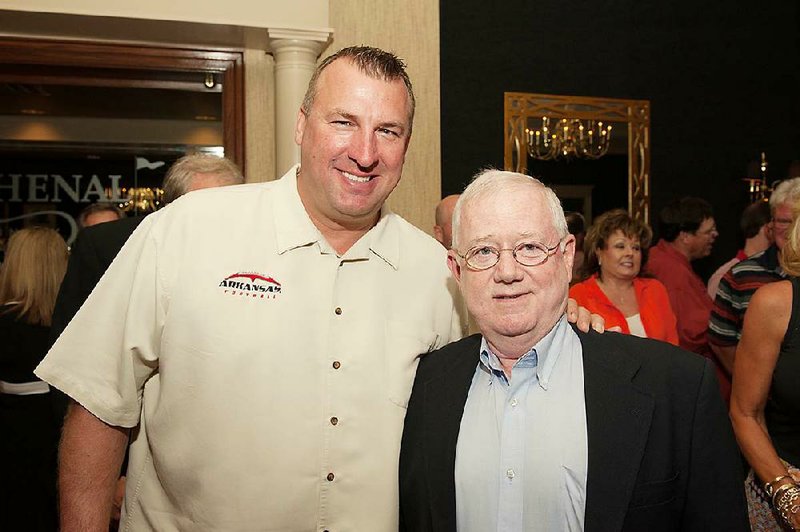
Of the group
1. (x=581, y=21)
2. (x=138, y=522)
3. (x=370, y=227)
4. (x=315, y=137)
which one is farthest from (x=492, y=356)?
(x=581, y=21)

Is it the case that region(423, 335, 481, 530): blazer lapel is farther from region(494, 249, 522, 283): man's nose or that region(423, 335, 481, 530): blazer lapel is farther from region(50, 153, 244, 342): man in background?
region(50, 153, 244, 342): man in background

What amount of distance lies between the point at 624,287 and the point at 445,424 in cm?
233

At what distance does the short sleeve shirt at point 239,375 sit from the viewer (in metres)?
1.63

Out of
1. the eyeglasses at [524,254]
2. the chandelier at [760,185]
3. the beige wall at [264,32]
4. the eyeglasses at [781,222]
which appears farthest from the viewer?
the chandelier at [760,185]

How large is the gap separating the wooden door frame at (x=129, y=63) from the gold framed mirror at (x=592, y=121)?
185 cm

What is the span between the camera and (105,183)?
6941 mm

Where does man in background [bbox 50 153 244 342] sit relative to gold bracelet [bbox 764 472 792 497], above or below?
above

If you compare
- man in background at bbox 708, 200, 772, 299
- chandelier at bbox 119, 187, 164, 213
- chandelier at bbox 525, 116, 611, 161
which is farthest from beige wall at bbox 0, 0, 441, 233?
chandelier at bbox 119, 187, 164, 213

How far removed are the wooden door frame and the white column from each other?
0.39m

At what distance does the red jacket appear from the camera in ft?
11.7

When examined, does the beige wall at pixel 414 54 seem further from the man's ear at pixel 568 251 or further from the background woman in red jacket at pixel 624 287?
the man's ear at pixel 568 251

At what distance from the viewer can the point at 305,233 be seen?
1729 mm

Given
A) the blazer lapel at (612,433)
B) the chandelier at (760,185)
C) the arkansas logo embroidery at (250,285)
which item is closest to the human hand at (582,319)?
the blazer lapel at (612,433)

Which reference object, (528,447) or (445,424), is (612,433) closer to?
(528,447)
